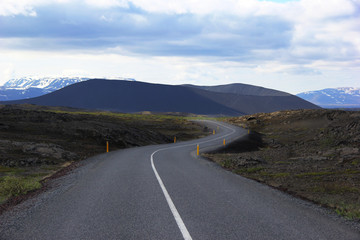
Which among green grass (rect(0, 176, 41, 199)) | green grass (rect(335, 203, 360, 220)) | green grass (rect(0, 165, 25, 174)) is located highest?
green grass (rect(335, 203, 360, 220))

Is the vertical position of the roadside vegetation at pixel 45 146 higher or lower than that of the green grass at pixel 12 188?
lower

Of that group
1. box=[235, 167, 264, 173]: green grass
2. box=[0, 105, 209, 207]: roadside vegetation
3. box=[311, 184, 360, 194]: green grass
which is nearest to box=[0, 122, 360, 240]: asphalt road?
box=[311, 184, 360, 194]: green grass

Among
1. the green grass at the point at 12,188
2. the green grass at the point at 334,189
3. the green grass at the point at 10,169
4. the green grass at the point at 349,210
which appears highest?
the green grass at the point at 349,210

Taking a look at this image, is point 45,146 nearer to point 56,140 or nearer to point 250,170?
point 56,140

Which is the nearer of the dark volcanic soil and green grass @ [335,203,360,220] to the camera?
green grass @ [335,203,360,220]

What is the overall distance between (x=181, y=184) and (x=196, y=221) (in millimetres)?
5341

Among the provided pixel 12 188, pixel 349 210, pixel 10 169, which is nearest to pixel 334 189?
pixel 349 210

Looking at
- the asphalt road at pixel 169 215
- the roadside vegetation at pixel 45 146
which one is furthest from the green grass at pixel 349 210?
the roadside vegetation at pixel 45 146

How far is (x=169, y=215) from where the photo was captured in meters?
8.20

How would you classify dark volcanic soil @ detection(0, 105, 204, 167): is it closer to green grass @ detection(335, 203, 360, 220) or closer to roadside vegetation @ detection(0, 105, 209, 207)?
roadside vegetation @ detection(0, 105, 209, 207)

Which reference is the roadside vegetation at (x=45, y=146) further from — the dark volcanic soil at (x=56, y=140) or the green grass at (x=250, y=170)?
the green grass at (x=250, y=170)

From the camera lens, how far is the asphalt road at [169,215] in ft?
22.4

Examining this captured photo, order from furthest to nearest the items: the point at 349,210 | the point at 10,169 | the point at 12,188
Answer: the point at 10,169 < the point at 12,188 < the point at 349,210

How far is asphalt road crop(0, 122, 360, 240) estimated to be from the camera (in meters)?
6.83
